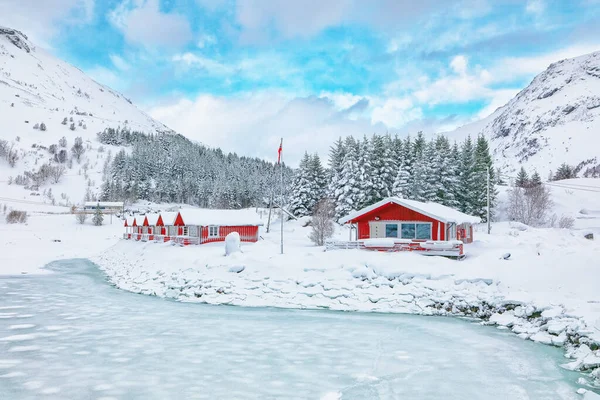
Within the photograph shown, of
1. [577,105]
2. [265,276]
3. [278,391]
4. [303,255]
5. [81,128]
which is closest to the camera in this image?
[278,391]

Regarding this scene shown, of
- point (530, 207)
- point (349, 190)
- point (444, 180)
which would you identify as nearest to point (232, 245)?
point (349, 190)

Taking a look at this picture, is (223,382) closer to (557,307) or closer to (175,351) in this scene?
(175,351)

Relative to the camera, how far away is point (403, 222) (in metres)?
28.7

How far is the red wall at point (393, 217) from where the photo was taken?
27891 mm

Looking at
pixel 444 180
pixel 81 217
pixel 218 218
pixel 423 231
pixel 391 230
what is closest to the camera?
pixel 423 231

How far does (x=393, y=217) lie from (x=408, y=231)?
146cm

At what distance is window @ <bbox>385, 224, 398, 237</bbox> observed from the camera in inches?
1139

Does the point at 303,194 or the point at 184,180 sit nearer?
the point at 303,194

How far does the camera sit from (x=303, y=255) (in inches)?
940

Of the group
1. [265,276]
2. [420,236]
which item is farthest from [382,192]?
[265,276]

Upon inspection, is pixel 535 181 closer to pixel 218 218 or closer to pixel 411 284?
pixel 218 218

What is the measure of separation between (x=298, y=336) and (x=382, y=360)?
3.39 meters

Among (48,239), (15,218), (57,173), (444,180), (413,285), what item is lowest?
(413,285)

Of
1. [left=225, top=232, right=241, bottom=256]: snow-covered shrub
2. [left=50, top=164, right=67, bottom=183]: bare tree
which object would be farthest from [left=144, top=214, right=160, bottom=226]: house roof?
[left=50, top=164, right=67, bottom=183]: bare tree
